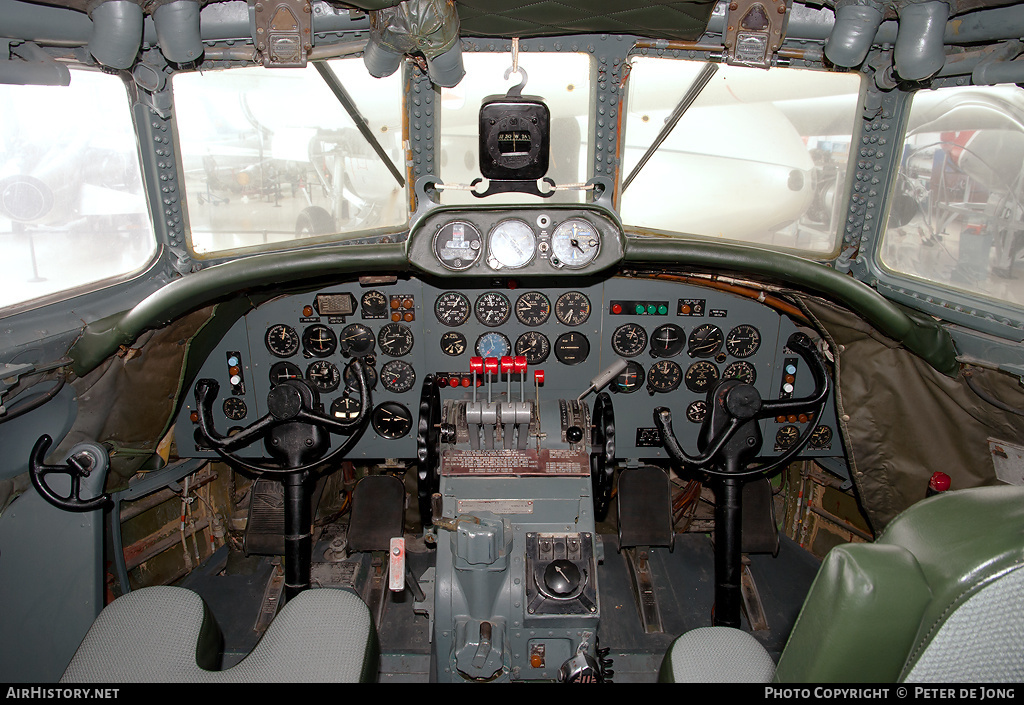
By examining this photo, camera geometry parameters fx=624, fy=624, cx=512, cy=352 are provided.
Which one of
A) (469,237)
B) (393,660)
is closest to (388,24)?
(469,237)

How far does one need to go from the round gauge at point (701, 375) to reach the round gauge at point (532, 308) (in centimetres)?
93

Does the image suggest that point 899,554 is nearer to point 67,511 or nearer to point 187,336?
point 67,511

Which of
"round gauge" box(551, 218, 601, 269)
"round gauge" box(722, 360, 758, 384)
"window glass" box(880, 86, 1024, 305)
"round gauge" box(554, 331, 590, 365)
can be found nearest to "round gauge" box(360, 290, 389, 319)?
"round gauge" box(554, 331, 590, 365)

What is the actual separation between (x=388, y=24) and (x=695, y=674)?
2.37m

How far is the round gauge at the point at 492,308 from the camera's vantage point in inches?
140

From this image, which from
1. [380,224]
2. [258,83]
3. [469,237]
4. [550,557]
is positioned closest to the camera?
[550,557]

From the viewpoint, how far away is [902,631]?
794 mm

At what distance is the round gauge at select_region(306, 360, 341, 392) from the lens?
12.0 feet

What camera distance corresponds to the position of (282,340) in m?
3.61

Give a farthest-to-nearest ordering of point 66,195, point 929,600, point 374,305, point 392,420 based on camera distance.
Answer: point 392,420
point 374,305
point 66,195
point 929,600

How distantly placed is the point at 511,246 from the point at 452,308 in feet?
2.57

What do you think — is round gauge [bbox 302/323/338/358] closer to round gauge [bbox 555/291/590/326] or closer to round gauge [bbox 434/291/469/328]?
round gauge [bbox 434/291/469/328]

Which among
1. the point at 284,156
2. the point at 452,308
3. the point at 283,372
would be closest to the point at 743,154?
the point at 452,308

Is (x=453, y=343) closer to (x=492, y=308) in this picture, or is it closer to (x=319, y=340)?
(x=492, y=308)
